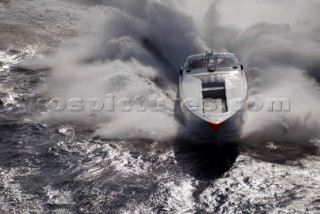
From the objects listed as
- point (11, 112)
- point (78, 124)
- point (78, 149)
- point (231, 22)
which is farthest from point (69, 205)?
point (231, 22)

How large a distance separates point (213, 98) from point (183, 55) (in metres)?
8.70

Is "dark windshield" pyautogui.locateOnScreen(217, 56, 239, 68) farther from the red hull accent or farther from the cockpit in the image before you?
the red hull accent

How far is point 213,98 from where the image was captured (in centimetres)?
1638

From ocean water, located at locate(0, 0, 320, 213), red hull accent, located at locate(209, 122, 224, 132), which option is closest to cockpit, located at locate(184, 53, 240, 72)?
ocean water, located at locate(0, 0, 320, 213)

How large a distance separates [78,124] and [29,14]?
56.3 ft

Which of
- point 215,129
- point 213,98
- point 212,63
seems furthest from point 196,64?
point 215,129

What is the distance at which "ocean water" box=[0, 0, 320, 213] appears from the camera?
41.7ft

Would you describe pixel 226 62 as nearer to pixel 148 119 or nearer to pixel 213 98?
pixel 213 98

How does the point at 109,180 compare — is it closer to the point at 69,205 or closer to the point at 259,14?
the point at 69,205

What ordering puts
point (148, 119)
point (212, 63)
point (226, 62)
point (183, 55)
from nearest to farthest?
point (148, 119), point (212, 63), point (226, 62), point (183, 55)

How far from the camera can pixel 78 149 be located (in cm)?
1544

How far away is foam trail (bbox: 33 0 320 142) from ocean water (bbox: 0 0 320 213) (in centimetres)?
7

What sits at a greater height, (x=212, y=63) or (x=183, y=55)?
(x=183, y=55)

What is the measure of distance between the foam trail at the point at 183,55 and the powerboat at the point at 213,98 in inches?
48.2
